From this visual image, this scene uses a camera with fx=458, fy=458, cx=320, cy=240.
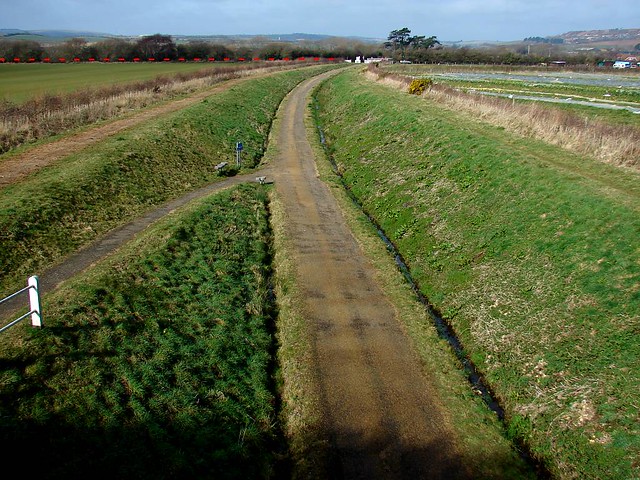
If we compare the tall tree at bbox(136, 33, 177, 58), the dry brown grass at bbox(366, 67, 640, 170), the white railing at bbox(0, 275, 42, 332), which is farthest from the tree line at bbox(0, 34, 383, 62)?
the white railing at bbox(0, 275, 42, 332)

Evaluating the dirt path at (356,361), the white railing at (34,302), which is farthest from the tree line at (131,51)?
the white railing at (34,302)

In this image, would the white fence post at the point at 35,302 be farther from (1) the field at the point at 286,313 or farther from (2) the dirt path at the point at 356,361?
(2) the dirt path at the point at 356,361

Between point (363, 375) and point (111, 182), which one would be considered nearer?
point (363, 375)

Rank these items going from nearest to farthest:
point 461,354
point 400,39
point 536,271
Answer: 1. point 461,354
2. point 536,271
3. point 400,39

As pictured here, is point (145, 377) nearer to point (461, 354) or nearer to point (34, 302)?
point (34, 302)

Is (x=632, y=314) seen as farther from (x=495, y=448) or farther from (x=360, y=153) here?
(x=360, y=153)

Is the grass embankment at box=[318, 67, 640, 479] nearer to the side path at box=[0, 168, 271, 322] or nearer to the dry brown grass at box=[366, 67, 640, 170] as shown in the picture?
the dry brown grass at box=[366, 67, 640, 170]

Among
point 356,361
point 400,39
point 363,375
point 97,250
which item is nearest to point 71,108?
point 97,250

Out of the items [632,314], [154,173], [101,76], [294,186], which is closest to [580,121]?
[294,186]
